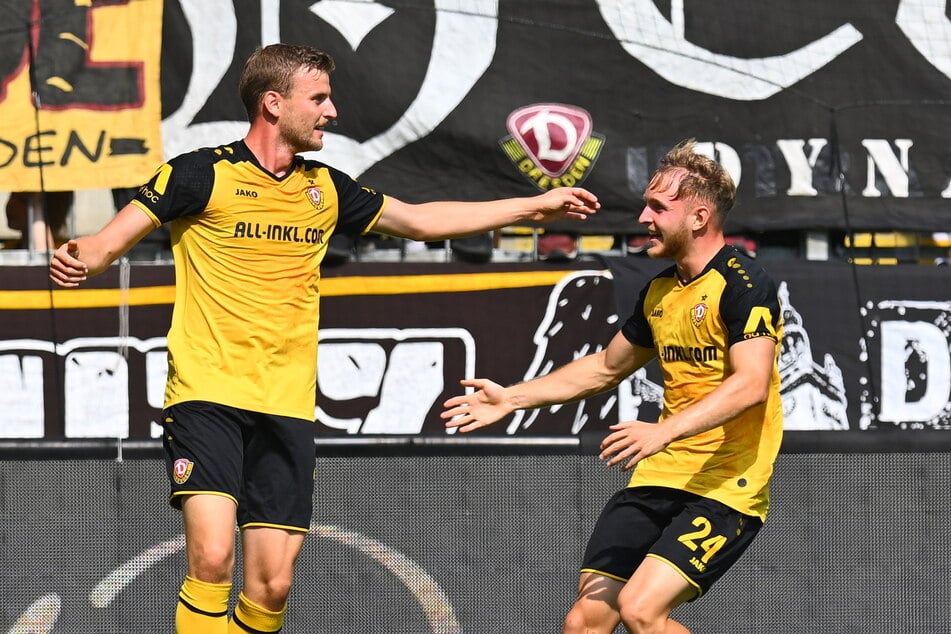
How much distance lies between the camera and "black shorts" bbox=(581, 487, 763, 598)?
444 cm

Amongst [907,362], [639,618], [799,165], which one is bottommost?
[639,618]

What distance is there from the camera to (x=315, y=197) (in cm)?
474

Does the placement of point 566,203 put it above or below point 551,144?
below

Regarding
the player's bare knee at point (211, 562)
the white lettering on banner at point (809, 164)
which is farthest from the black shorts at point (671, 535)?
the white lettering on banner at point (809, 164)

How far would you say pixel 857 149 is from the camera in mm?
7406

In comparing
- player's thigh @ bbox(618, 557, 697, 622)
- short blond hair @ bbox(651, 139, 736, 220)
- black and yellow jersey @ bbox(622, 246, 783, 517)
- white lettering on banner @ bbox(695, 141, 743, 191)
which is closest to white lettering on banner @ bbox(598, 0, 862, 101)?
→ white lettering on banner @ bbox(695, 141, 743, 191)

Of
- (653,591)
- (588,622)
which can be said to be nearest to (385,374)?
(588,622)

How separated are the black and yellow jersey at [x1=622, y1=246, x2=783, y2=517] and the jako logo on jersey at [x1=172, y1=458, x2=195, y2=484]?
1.55 metres

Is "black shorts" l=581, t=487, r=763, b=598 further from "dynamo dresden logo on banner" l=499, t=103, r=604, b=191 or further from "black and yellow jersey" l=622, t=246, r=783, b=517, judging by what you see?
"dynamo dresden logo on banner" l=499, t=103, r=604, b=191

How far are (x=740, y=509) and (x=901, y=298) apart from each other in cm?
308

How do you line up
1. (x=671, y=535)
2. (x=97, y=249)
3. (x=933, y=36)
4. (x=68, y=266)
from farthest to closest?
(x=933, y=36) < (x=671, y=535) < (x=97, y=249) < (x=68, y=266)

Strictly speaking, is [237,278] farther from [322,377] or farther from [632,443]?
[322,377]

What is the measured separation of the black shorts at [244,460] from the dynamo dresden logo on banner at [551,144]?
2.92 m

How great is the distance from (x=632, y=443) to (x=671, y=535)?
61 cm
